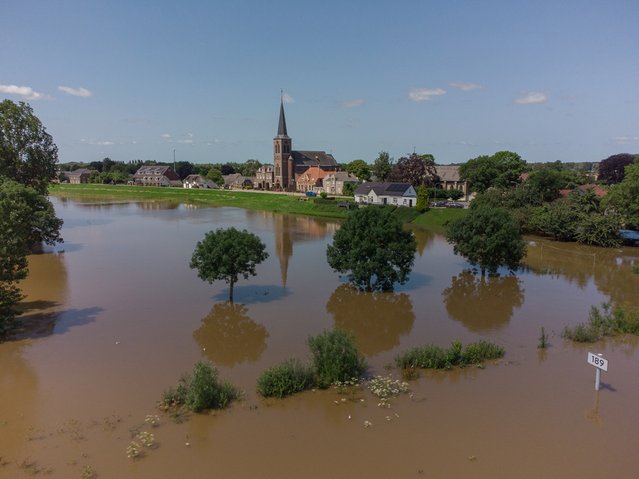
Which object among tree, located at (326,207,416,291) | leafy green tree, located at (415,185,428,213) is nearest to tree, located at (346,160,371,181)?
leafy green tree, located at (415,185,428,213)

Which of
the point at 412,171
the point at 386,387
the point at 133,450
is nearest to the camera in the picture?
the point at 133,450

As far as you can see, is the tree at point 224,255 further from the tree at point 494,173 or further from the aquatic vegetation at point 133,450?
the tree at point 494,173

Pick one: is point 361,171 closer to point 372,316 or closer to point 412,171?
point 412,171

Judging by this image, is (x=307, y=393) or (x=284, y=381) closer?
(x=284, y=381)

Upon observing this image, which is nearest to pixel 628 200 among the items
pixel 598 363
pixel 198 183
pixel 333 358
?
pixel 598 363

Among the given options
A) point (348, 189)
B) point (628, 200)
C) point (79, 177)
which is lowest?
point (628, 200)

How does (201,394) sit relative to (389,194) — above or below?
below

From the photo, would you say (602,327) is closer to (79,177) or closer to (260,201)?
(260,201)

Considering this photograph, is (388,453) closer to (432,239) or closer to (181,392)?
(181,392)

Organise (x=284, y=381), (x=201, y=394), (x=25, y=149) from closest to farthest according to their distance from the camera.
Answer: (x=201, y=394)
(x=284, y=381)
(x=25, y=149)
